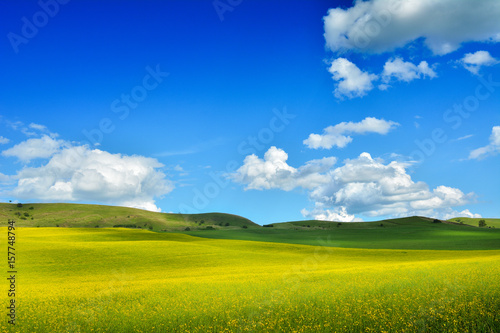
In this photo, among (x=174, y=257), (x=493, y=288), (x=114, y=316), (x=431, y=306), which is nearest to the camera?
(x=431, y=306)

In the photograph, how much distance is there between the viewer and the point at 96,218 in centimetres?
16975

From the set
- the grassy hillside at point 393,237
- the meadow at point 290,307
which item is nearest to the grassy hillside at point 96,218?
the grassy hillside at point 393,237

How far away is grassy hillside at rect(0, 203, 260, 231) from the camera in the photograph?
154750 millimetres

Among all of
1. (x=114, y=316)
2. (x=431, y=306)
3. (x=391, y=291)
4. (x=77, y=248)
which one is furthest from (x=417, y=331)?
(x=77, y=248)

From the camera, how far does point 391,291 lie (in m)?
15.7

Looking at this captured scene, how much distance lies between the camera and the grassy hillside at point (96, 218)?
6093 inches

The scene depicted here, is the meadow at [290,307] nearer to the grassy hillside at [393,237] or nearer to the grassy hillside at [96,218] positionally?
the grassy hillside at [393,237]

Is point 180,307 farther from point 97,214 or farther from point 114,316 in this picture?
point 97,214

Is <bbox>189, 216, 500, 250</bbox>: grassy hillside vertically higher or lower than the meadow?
lower

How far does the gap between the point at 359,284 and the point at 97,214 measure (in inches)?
7045

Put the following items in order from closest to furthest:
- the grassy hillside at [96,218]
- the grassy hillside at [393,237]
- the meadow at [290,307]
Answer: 1. the meadow at [290,307]
2. the grassy hillside at [393,237]
3. the grassy hillside at [96,218]

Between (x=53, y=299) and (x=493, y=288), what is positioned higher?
(x=493, y=288)

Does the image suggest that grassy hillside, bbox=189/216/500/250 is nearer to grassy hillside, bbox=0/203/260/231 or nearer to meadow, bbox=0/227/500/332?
meadow, bbox=0/227/500/332

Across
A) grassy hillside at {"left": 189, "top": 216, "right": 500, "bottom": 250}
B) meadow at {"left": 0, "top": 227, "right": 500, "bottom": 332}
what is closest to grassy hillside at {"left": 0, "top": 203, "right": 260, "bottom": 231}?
grassy hillside at {"left": 189, "top": 216, "right": 500, "bottom": 250}
